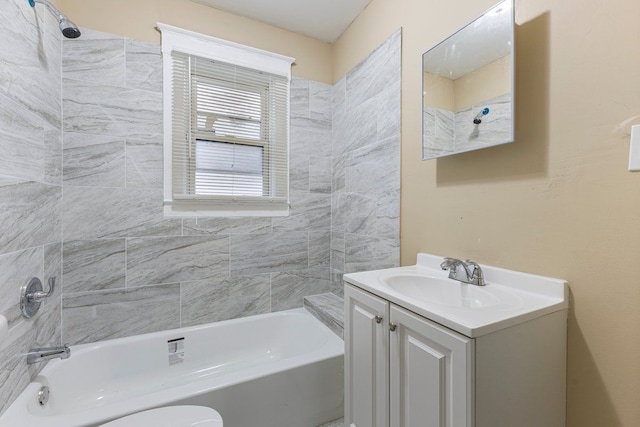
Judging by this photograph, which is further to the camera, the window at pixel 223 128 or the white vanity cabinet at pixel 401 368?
the window at pixel 223 128

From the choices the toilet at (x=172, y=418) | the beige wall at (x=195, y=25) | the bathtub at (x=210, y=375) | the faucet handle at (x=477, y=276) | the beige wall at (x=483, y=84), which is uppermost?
the beige wall at (x=195, y=25)

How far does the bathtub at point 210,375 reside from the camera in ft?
4.24

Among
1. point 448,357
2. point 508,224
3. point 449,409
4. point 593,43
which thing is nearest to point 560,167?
point 508,224

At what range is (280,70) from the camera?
2.25 m

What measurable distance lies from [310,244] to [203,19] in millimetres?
1886

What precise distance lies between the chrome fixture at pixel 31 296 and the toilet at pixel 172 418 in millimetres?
683

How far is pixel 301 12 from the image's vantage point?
2088 mm

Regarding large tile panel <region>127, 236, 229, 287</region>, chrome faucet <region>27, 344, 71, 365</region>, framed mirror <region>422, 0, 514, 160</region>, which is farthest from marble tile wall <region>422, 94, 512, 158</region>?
chrome faucet <region>27, 344, 71, 365</region>

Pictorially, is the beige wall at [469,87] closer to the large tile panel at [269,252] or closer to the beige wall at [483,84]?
the beige wall at [483,84]

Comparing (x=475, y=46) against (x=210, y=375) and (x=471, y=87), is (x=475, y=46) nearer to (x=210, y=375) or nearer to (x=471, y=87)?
(x=471, y=87)

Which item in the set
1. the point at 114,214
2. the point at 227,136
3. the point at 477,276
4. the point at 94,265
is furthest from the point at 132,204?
the point at 477,276

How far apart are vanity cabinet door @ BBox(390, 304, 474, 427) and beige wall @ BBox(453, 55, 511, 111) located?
0.98 meters

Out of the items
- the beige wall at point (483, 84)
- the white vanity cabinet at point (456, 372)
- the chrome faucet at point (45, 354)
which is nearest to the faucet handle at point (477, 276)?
the white vanity cabinet at point (456, 372)

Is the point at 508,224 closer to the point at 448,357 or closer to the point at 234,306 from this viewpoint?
the point at 448,357
